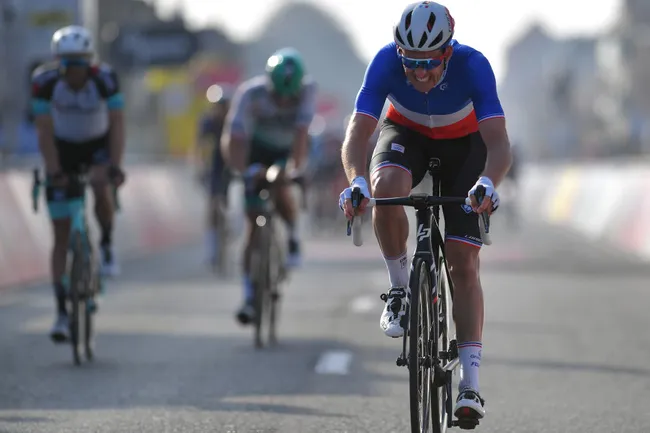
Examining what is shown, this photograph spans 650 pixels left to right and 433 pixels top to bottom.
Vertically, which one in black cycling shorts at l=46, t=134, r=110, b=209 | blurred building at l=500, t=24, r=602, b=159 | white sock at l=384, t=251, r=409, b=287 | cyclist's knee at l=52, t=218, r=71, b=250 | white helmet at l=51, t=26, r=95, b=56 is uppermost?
white helmet at l=51, t=26, r=95, b=56

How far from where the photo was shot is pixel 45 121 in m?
10.8

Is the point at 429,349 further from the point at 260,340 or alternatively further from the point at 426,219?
the point at 260,340

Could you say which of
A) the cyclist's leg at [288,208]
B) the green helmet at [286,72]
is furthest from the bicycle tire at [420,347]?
the cyclist's leg at [288,208]

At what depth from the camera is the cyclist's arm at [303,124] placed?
1237 centimetres

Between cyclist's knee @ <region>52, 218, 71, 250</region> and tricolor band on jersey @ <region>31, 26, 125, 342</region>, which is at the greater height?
tricolor band on jersey @ <region>31, 26, 125, 342</region>

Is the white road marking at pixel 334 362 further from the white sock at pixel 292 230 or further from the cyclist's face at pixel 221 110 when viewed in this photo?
the cyclist's face at pixel 221 110

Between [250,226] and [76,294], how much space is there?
2244mm

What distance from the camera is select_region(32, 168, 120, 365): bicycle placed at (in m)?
10.6

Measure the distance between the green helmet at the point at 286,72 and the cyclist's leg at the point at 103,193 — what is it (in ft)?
4.70

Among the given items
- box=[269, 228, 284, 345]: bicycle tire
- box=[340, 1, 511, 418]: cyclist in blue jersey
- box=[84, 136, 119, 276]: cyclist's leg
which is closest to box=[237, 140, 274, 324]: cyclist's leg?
box=[269, 228, 284, 345]: bicycle tire

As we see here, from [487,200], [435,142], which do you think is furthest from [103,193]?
[487,200]

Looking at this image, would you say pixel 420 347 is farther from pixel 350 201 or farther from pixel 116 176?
pixel 116 176

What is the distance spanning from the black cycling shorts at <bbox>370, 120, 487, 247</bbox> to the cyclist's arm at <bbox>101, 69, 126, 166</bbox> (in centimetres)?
367

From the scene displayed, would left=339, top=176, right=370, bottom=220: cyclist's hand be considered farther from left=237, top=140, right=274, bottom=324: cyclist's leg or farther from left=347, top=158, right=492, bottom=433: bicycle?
left=237, top=140, right=274, bottom=324: cyclist's leg
